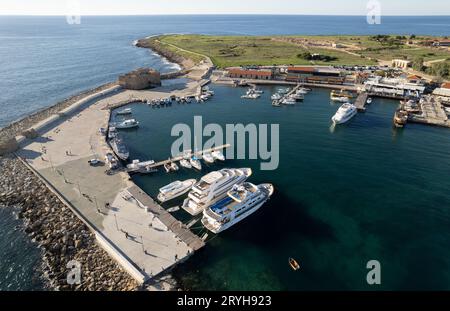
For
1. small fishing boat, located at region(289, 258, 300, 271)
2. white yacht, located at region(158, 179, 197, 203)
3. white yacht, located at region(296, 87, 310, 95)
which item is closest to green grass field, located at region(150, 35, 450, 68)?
white yacht, located at region(296, 87, 310, 95)

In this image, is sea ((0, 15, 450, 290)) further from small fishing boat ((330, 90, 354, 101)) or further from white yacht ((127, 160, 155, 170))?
small fishing boat ((330, 90, 354, 101))

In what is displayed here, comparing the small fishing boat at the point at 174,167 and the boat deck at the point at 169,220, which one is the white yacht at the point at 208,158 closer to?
the small fishing boat at the point at 174,167

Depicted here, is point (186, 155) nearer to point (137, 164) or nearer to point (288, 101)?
point (137, 164)

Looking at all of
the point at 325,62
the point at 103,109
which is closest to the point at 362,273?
the point at 103,109

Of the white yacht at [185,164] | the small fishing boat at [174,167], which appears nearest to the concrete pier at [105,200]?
the small fishing boat at [174,167]
